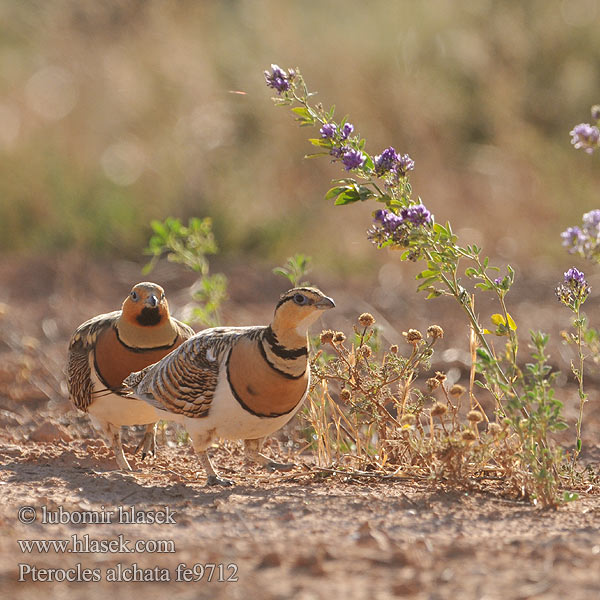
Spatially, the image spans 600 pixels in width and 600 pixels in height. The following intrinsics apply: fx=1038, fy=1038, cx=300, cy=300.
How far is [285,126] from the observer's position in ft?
36.3

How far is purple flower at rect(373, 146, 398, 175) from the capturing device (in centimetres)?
362

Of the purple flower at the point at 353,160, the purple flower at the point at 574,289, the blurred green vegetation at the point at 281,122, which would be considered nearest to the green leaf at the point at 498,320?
the purple flower at the point at 574,289

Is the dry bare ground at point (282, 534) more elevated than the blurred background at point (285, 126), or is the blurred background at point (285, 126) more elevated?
the blurred background at point (285, 126)

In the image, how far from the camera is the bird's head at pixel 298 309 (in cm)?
377

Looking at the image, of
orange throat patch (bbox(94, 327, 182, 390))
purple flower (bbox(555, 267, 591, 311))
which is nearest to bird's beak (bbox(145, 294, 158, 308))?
orange throat patch (bbox(94, 327, 182, 390))

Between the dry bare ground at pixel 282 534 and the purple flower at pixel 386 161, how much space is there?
1.15 meters

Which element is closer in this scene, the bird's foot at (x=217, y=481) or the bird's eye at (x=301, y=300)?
the bird's eye at (x=301, y=300)

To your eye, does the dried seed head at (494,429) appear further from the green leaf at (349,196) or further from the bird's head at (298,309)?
the green leaf at (349,196)

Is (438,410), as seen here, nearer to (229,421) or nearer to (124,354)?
(229,421)

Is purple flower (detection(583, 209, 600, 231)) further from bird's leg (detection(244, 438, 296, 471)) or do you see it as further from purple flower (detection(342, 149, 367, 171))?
bird's leg (detection(244, 438, 296, 471))

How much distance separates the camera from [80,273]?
8.28 metres

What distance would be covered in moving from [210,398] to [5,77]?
11.9m

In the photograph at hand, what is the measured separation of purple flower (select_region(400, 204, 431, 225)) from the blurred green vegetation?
5356 millimetres

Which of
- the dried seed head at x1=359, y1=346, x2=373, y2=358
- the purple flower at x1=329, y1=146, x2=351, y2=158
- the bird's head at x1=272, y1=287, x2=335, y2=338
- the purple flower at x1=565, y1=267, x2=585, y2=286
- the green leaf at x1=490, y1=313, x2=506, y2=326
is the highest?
the purple flower at x1=329, y1=146, x2=351, y2=158
